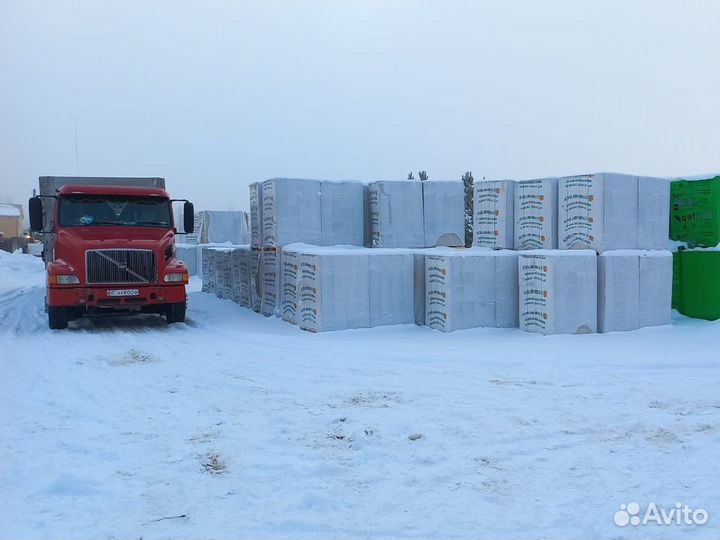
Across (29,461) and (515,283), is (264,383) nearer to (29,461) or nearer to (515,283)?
(29,461)

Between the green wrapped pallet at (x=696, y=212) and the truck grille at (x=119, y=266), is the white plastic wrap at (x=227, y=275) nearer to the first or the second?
the truck grille at (x=119, y=266)

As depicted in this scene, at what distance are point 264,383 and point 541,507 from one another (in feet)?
13.1

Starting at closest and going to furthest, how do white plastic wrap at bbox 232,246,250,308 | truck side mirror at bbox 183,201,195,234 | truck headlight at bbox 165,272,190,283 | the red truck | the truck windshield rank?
the red truck, truck headlight at bbox 165,272,190,283, the truck windshield, truck side mirror at bbox 183,201,195,234, white plastic wrap at bbox 232,246,250,308

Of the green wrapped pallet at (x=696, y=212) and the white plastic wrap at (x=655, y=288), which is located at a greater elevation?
the green wrapped pallet at (x=696, y=212)

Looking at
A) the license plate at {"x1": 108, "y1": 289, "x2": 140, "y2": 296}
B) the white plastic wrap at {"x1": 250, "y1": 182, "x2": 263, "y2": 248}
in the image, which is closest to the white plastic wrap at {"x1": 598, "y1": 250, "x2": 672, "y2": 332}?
the white plastic wrap at {"x1": 250, "y1": 182, "x2": 263, "y2": 248}

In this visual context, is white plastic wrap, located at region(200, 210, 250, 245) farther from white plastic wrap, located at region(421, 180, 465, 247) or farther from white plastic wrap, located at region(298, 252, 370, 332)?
white plastic wrap, located at region(298, 252, 370, 332)

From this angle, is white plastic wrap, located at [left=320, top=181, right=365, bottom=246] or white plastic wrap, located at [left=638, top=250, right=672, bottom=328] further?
white plastic wrap, located at [left=320, top=181, right=365, bottom=246]

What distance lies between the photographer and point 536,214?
11039 millimetres

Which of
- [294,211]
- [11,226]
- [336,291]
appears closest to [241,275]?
[294,211]

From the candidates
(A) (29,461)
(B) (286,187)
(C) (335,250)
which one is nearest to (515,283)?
(C) (335,250)

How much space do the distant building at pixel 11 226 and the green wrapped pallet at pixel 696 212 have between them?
53968mm

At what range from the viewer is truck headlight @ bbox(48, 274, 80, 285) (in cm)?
1096

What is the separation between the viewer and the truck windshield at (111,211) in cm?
1192

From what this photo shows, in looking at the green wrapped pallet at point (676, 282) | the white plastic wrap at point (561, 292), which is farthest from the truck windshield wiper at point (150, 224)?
the green wrapped pallet at point (676, 282)
